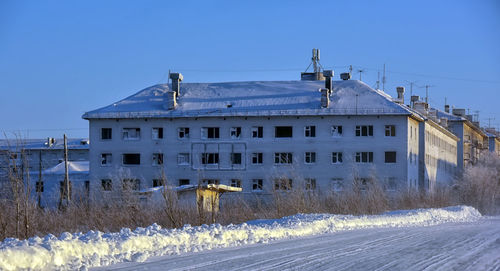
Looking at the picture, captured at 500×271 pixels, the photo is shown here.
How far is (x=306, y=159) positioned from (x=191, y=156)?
391 inches

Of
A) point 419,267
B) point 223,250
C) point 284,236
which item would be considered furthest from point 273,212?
point 419,267

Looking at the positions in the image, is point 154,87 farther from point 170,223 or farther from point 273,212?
point 170,223

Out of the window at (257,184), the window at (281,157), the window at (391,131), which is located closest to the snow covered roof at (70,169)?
the window at (257,184)

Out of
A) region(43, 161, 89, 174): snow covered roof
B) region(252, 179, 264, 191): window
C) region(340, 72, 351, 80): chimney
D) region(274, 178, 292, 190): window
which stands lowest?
region(252, 179, 264, 191): window

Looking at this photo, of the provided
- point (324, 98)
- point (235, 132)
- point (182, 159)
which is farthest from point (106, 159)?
point (324, 98)

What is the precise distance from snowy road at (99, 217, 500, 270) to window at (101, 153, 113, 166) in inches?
1880

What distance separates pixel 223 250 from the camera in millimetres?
14914

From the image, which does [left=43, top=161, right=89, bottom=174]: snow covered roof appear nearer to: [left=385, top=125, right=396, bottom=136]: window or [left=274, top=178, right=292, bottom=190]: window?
[left=274, top=178, right=292, bottom=190]: window

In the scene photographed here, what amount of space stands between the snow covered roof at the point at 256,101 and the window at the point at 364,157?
11.3 ft

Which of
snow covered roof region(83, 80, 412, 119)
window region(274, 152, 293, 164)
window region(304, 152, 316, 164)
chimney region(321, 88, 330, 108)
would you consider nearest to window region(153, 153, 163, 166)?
snow covered roof region(83, 80, 412, 119)

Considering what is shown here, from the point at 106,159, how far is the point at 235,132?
11.5 m

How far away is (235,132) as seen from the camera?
210ft

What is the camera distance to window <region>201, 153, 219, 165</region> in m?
63.8

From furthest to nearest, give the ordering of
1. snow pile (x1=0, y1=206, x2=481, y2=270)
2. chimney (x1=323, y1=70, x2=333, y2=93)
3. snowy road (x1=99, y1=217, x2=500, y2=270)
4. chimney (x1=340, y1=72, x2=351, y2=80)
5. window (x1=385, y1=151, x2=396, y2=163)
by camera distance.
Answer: chimney (x1=340, y1=72, x2=351, y2=80) < chimney (x1=323, y1=70, x2=333, y2=93) < window (x1=385, y1=151, x2=396, y2=163) < snowy road (x1=99, y1=217, x2=500, y2=270) < snow pile (x1=0, y1=206, x2=481, y2=270)
